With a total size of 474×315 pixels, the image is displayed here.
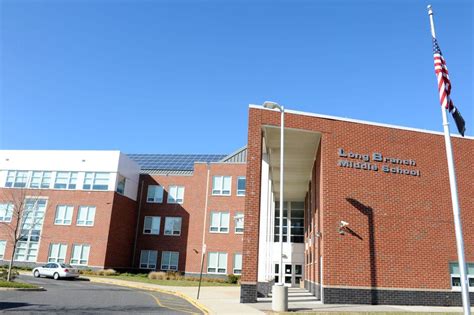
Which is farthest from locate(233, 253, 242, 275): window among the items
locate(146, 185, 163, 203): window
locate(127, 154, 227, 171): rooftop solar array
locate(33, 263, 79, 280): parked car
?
locate(33, 263, 79, 280): parked car

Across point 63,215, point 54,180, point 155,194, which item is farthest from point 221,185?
point 54,180

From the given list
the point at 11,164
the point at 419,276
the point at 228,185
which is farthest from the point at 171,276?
the point at 419,276

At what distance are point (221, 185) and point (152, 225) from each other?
30.1 feet

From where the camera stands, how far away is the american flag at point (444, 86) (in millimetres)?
12031

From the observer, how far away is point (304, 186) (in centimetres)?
3331

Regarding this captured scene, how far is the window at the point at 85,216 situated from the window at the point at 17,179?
692 centimetres

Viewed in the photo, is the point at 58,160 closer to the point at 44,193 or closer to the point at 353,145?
the point at 44,193

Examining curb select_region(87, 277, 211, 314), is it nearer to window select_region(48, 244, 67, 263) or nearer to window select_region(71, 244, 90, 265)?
window select_region(71, 244, 90, 265)

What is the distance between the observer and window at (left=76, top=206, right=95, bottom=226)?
39.6 metres

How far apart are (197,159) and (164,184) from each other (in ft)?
27.8

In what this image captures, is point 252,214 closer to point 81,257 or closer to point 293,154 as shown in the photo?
point 293,154

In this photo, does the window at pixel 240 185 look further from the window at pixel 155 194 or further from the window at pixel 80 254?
the window at pixel 80 254

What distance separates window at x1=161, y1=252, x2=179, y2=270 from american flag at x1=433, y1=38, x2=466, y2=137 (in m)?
35.7

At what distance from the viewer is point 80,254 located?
127 ft
